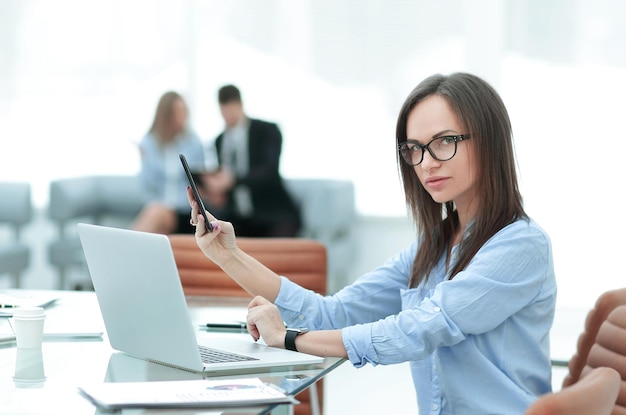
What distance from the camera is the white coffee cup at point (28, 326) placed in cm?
187

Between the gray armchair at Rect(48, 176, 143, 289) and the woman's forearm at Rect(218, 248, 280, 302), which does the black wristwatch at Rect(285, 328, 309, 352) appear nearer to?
the woman's forearm at Rect(218, 248, 280, 302)

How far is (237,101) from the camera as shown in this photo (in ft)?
20.8

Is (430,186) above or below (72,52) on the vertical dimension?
below

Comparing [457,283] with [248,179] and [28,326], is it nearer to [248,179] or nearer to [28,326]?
[28,326]

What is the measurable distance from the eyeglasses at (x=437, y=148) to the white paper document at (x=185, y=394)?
2.03 ft

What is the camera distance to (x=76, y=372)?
173 cm

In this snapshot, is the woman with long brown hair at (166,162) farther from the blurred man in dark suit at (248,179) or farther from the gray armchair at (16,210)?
the gray armchair at (16,210)

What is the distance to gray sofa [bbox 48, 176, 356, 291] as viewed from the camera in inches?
247

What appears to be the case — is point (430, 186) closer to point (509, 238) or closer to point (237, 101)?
point (509, 238)

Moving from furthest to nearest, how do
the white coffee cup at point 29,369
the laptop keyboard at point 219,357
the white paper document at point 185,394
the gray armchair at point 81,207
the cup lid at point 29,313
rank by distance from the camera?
the gray armchair at point 81,207 < the cup lid at point 29,313 < the laptop keyboard at point 219,357 < the white coffee cup at point 29,369 < the white paper document at point 185,394

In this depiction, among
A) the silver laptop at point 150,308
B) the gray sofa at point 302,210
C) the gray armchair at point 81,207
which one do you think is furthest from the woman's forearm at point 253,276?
the gray armchair at point 81,207

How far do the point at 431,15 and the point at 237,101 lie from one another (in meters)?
1.39

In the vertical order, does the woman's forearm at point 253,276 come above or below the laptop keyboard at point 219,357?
above

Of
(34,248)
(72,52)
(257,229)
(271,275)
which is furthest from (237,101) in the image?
(271,275)
